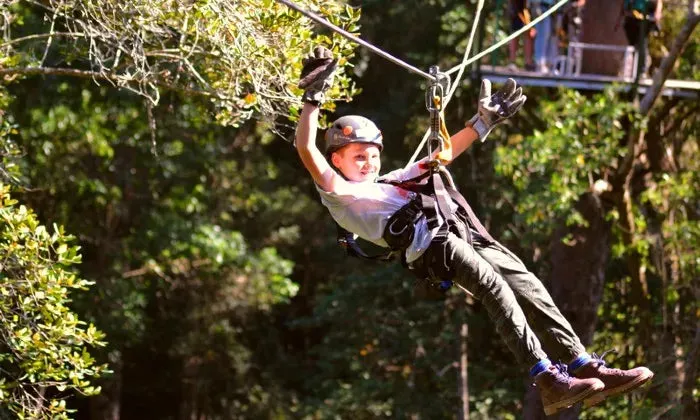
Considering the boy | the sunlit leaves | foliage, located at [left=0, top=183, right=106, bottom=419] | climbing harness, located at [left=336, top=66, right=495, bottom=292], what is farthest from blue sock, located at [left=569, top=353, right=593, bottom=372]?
the sunlit leaves

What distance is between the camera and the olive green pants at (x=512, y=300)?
5289 millimetres

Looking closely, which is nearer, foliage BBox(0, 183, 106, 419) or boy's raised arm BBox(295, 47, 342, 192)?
boy's raised arm BBox(295, 47, 342, 192)

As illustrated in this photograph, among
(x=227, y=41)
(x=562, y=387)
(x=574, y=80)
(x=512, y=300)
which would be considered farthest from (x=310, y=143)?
(x=574, y=80)

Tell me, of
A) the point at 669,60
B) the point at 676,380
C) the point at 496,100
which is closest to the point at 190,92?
the point at 496,100

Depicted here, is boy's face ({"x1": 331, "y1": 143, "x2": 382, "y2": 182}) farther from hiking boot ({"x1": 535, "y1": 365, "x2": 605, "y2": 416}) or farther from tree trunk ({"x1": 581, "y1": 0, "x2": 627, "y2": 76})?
tree trunk ({"x1": 581, "y1": 0, "x2": 627, "y2": 76})

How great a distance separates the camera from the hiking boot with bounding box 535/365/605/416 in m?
5.19

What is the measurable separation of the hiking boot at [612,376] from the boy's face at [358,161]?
1.17 m

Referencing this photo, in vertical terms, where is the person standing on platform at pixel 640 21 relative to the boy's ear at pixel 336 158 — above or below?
above

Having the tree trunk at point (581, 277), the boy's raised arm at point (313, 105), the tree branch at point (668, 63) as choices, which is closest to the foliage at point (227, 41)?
the boy's raised arm at point (313, 105)

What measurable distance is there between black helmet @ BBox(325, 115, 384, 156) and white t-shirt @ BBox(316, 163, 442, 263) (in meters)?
0.18

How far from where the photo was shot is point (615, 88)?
36.7ft

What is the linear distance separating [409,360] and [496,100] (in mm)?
Result: 10287

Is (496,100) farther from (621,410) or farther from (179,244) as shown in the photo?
(179,244)

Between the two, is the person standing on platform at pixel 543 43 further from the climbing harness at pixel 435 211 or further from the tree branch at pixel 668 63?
the climbing harness at pixel 435 211
